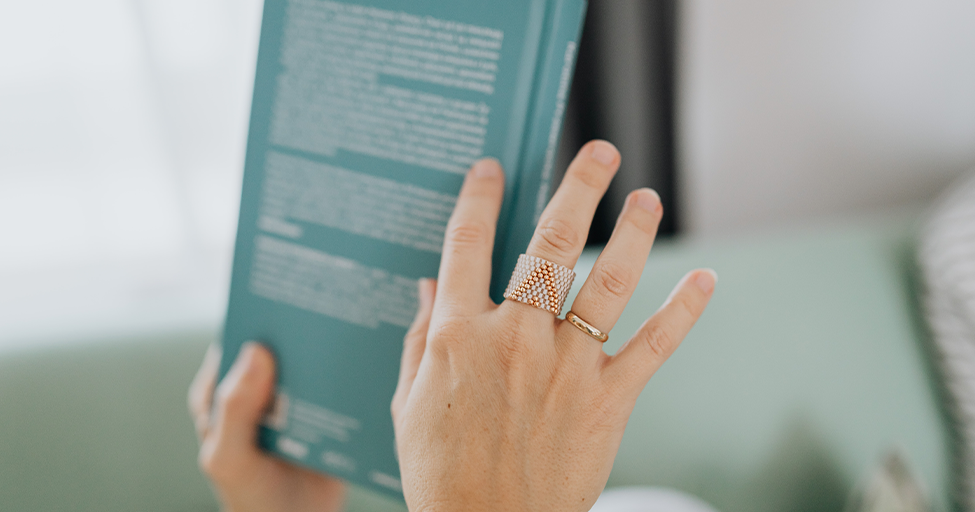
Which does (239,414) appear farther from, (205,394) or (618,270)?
(618,270)

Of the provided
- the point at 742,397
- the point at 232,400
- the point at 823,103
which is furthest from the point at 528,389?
the point at 823,103

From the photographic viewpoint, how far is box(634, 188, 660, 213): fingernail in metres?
0.45

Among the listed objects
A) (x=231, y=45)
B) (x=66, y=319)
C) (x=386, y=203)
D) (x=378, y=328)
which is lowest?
(x=66, y=319)

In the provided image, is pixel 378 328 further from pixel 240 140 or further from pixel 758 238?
pixel 240 140

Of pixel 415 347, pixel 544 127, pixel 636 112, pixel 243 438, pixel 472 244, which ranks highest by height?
pixel 636 112

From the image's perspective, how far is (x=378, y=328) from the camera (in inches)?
22.9

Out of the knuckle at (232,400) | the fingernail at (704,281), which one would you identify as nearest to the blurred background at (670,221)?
the knuckle at (232,400)

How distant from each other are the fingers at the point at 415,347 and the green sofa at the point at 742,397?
47 centimetres

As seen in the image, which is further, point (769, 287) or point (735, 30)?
point (735, 30)

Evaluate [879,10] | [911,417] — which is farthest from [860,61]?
[911,417]

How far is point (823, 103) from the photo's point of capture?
1095 mm

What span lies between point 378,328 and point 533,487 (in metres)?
0.24

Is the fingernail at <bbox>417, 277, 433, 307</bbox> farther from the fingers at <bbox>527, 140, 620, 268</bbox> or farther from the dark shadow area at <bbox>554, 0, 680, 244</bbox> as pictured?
the dark shadow area at <bbox>554, 0, 680, 244</bbox>

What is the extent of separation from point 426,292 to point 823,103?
0.99 meters
